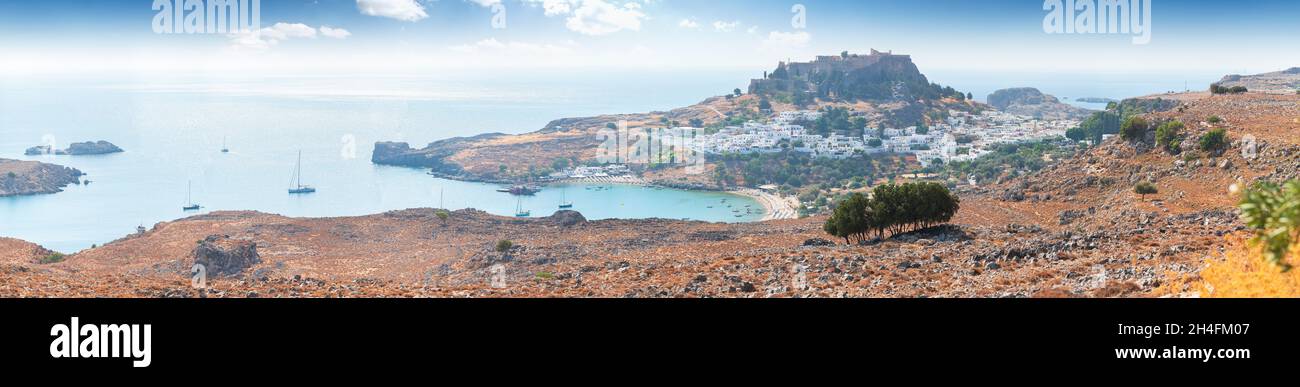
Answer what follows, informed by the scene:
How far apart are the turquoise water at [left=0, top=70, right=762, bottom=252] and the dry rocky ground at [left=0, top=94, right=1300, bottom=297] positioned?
94.3 feet

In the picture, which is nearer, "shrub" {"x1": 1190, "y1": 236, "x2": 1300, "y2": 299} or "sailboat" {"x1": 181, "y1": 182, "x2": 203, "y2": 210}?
"shrub" {"x1": 1190, "y1": 236, "x2": 1300, "y2": 299}

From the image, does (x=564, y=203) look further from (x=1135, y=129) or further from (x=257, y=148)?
(x=1135, y=129)

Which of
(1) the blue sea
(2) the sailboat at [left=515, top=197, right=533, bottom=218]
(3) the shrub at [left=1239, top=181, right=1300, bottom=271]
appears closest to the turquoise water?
(1) the blue sea

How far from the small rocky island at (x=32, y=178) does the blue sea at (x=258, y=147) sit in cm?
103

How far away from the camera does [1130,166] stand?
21328 millimetres

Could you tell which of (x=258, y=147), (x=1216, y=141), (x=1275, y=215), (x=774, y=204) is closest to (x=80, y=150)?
(x=258, y=147)

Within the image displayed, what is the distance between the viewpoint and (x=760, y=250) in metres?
15.1

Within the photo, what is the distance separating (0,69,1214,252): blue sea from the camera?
183ft

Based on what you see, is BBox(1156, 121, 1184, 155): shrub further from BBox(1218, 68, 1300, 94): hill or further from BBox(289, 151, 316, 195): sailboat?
BBox(289, 151, 316, 195): sailboat

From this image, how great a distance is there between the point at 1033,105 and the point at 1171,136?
272ft

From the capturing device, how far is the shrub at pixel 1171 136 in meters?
20.8
